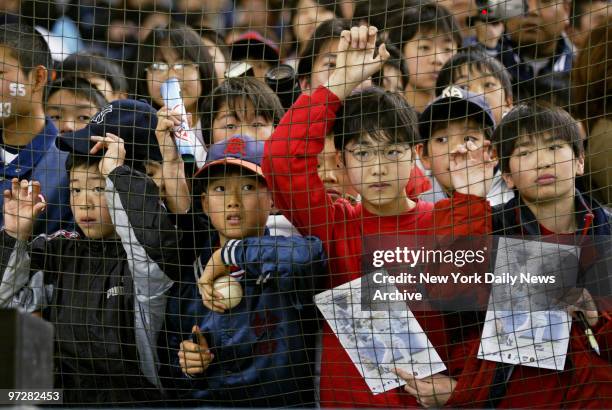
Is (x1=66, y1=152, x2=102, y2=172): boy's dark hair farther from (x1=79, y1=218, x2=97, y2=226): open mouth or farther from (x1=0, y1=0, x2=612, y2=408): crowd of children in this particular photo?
(x1=79, y1=218, x2=97, y2=226): open mouth

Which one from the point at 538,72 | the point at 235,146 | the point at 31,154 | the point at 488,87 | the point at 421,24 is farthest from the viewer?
the point at 538,72

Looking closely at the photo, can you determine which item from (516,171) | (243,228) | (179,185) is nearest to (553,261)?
(516,171)

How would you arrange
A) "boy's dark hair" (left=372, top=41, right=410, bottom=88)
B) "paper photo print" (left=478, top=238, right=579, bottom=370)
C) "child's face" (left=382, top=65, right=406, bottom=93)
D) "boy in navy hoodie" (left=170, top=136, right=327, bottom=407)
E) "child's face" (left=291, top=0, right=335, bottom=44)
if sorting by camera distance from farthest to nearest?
1. "child's face" (left=291, top=0, right=335, bottom=44)
2. "child's face" (left=382, top=65, right=406, bottom=93)
3. "boy's dark hair" (left=372, top=41, right=410, bottom=88)
4. "boy in navy hoodie" (left=170, top=136, right=327, bottom=407)
5. "paper photo print" (left=478, top=238, right=579, bottom=370)

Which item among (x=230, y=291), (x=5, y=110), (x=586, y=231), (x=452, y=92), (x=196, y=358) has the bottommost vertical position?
(x=196, y=358)

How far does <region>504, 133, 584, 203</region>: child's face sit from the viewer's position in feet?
12.9

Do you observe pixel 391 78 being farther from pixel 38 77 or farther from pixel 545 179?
pixel 38 77

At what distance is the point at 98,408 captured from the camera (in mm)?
4207

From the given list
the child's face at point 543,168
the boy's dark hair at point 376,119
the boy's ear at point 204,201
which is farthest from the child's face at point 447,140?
the boy's ear at point 204,201

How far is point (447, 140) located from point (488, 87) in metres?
0.51

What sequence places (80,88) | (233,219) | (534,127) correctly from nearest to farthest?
(534,127) < (233,219) < (80,88)

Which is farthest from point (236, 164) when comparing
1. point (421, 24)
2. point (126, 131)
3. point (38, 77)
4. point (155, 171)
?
point (421, 24)

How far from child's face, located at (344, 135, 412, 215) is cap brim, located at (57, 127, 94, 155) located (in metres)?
0.95

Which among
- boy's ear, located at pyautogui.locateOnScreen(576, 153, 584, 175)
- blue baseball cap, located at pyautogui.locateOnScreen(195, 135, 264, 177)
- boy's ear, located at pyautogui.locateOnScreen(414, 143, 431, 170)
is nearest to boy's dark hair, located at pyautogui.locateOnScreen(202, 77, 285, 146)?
blue baseball cap, located at pyautogui.locateOnScreen(195, 135, 264, 177)

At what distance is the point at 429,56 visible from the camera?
4953 mm
